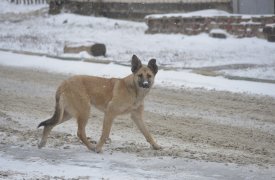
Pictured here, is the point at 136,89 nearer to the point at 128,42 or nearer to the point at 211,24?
the point at 211,24

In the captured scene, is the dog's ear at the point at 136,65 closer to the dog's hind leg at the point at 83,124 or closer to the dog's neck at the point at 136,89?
the dog's neck at the point at 136,89

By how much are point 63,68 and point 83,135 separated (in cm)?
936

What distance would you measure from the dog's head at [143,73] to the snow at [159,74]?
220 inches

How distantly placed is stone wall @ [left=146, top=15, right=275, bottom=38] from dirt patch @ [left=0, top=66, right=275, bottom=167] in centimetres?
902

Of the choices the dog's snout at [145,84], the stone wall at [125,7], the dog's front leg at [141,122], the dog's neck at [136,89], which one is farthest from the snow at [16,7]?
the dog's snout at [145,84]

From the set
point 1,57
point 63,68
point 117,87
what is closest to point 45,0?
point 1,57

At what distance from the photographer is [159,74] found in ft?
53.8

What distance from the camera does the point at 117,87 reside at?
8656 mm

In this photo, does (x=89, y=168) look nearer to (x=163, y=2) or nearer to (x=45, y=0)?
(x=163, y=2)

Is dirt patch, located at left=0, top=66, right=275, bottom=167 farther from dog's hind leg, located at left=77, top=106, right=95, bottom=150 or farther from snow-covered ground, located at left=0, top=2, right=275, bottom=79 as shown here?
snow-covered ground, located at left=0, top=2, right=275, bottom=79

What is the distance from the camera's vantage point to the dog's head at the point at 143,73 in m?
8.42

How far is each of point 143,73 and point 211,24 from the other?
15654mm

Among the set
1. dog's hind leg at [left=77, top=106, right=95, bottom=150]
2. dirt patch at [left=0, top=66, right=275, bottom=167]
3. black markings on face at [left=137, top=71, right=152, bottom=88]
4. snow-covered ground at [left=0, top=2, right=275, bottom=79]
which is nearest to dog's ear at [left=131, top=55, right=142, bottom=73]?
black markings on face at [left=137, top=71, right=152, bottom=88]

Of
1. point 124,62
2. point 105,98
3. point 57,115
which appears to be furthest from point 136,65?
→ point 124,62
